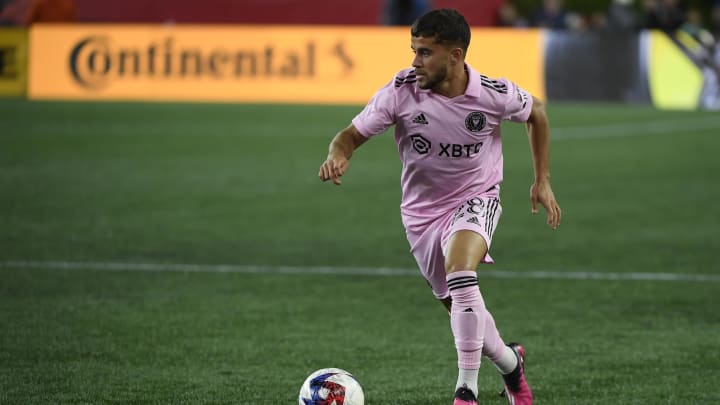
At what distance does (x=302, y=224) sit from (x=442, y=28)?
6047mm

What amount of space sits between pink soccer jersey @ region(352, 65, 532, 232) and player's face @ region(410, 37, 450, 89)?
17cm

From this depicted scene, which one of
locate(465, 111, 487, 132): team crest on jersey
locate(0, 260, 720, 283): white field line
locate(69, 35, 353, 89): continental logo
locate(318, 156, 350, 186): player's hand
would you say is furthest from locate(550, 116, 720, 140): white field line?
locate(318, 156, 350, 186): player's hand

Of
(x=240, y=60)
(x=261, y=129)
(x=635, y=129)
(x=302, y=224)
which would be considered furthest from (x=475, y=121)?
(x=240, y=60)

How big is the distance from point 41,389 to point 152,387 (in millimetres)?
497

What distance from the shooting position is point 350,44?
22391 mm

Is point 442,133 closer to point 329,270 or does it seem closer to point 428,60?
point 428,60

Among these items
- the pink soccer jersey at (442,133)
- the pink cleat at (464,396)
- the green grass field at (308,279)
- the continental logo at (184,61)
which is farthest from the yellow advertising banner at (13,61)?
the pink cleat at (464,396)

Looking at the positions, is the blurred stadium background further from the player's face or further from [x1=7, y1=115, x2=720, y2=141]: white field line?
the player's face

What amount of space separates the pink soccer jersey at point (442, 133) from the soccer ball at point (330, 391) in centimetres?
83

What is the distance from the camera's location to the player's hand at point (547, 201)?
563 cm

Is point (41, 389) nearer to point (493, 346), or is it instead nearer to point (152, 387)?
point (152, 387)

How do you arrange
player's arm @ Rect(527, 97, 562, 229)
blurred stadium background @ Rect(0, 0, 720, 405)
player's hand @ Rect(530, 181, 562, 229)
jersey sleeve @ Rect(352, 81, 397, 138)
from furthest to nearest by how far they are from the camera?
blurred stadium background @ Rect(0, 0, 720, 405), player's arm @ Rect(527, 97, 562, 229), player's hand @ Rect(530, 181, 562, 229), jersey sleeve @ Rect(352, 81, 397, 138)

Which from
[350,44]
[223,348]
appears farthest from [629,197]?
[350,44]

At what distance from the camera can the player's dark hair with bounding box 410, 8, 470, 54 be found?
17.6 ft
